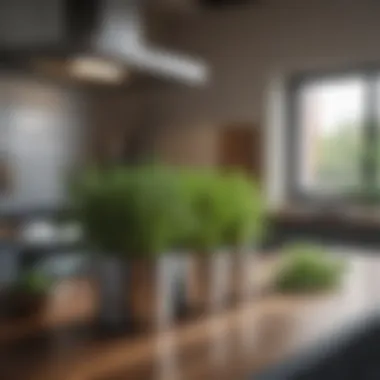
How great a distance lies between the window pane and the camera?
9.56 ft

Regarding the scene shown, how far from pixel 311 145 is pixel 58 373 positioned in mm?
2553

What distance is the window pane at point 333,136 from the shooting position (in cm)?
291

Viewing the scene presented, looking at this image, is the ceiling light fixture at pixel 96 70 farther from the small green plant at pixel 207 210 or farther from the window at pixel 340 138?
the window at pixel 340 138

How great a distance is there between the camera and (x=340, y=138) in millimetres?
2963

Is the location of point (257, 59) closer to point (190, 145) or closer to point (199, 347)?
point (190, 145)

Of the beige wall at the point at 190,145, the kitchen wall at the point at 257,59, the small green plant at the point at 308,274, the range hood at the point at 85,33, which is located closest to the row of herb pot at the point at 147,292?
the small green plant at the point at 308,274

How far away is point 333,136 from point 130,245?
2.19 meters

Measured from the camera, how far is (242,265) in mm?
1205

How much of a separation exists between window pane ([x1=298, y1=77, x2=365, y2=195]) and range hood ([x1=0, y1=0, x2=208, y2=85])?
1.35 metres

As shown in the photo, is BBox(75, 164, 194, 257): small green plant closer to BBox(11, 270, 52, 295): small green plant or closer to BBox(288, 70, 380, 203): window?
BBox(11, 270, 52, 295): small green plant

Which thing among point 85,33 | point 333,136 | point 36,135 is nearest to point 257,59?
point 333,136

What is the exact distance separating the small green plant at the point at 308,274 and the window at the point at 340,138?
5.28 ft

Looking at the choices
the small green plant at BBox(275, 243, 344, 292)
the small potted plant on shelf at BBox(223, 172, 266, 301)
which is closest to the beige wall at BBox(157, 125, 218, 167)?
the small green plant at BBox(275, 243, 344, 292)

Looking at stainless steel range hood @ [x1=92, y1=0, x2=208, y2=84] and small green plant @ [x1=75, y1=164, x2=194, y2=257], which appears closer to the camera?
small green plant @ [x1=75, y1=164, x2=194, y2=257]
